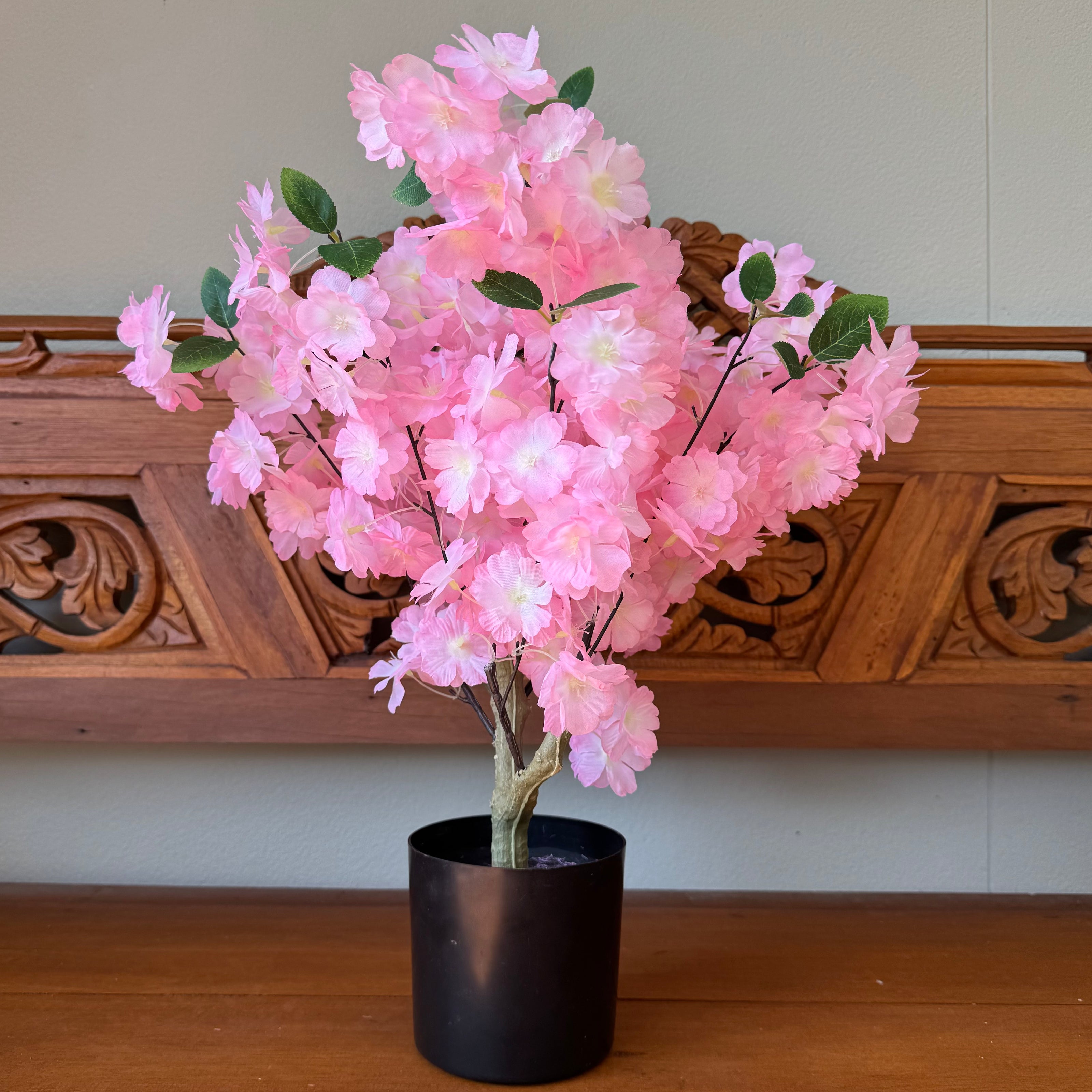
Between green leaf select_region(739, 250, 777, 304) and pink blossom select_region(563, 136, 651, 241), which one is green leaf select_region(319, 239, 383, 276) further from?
green leaf select_region(739, 250, 777, 304)

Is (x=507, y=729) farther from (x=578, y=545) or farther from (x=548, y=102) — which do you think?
(x=548, y=102)

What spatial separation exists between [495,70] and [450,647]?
0.35 meters

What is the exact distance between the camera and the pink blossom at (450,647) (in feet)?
2.06

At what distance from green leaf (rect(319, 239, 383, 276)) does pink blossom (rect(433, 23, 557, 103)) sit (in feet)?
0.35

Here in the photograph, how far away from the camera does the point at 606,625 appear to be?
25.2 inches

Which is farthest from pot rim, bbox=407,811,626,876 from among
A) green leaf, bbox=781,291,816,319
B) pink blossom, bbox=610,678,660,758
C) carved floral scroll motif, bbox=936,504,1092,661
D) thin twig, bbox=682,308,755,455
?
carved floral scroll motif, bbox=936,504,1092,661

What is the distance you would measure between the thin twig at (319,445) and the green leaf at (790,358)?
31 cm

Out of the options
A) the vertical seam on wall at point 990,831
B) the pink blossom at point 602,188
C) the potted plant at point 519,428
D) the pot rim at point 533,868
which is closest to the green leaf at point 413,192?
the potted plant at point 519,428

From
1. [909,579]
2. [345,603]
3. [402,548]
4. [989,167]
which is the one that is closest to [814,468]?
[402,548]

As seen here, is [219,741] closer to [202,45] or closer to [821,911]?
[821,911]

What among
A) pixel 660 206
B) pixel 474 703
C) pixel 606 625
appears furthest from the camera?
pixel 660 206

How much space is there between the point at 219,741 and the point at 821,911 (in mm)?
706

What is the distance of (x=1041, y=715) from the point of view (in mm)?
1083

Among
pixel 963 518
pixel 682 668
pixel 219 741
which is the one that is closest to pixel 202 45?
pixel 219 741
